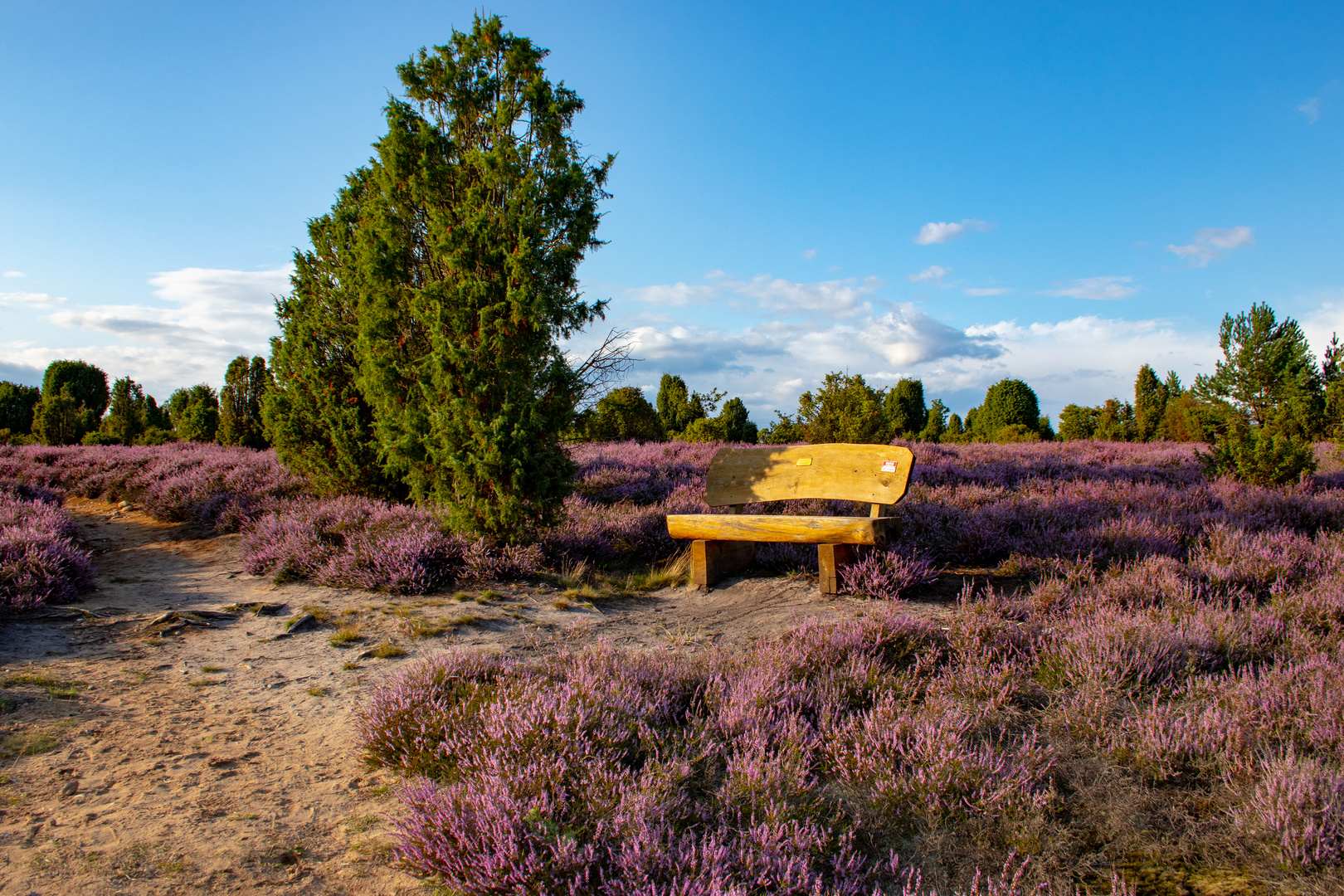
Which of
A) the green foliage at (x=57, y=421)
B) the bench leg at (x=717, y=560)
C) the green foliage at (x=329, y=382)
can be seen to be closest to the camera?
the bench leg at (x=717, y=560)

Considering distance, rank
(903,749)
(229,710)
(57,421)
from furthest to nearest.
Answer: (57,421)
(229,710)
(903,749)

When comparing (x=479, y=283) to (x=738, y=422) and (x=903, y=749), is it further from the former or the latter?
(x=738, y=422)

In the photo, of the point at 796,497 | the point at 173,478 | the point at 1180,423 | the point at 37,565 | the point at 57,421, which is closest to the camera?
the point at 37,565

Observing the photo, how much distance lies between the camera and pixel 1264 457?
27.2 ft

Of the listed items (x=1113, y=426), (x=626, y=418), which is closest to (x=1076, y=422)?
(x=1113, y=426)

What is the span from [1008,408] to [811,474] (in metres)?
21.5

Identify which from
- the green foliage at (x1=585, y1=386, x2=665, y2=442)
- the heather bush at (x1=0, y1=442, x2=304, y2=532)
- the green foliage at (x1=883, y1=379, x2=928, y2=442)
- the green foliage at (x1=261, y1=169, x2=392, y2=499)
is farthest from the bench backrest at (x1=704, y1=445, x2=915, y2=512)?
the green foliage at (x1=883, y1=379, x2=928, y2=442)

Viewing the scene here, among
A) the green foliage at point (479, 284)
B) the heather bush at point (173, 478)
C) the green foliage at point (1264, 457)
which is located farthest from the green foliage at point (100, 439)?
the green foliage at point (1264, 457)

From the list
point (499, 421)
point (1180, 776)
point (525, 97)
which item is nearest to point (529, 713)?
point (1180, 776)

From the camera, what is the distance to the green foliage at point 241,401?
1739 cm

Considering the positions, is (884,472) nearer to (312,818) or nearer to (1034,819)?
(1034,819)

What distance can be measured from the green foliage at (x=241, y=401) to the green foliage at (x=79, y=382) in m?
19.8

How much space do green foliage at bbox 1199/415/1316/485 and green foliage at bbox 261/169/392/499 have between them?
10692 millimetres

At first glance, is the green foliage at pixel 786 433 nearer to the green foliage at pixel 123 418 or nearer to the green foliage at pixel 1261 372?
the green foliage at pixel 1261 372
